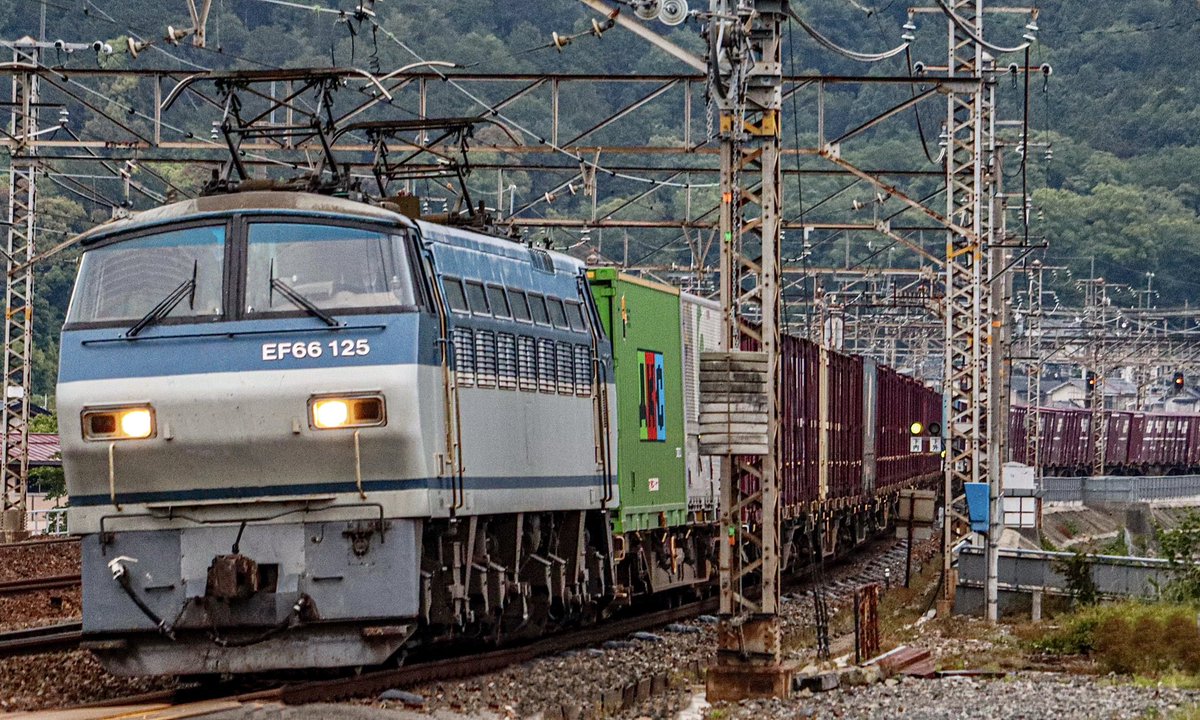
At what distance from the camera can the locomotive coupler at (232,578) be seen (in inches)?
554

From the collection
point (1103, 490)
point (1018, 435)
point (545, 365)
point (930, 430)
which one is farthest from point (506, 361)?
point (1018, 435)

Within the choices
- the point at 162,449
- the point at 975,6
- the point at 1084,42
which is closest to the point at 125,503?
the point at 162,449

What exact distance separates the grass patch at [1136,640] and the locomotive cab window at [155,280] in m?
9.18

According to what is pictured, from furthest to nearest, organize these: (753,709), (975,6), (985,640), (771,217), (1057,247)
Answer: (1057,247) → (975,6) → (985,640) → (771,217) → (753,709)

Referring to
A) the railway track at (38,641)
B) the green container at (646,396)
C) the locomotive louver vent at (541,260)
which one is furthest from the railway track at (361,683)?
the locomotive louver vent at (541,260)

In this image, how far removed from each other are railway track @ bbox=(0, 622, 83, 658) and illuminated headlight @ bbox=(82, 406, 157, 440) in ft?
7.99

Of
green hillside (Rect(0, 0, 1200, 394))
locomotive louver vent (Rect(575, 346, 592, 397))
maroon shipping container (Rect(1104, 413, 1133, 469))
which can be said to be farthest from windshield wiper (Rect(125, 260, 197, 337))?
maroon shipping container (Rect(1104, 413, 1133, 469))

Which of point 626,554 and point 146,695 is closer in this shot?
point 146,695

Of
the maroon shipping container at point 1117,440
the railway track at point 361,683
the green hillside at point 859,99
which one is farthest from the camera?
the green hillside at point 859,99

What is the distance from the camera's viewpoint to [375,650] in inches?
569

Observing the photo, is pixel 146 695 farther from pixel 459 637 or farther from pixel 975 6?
pixel 975 6

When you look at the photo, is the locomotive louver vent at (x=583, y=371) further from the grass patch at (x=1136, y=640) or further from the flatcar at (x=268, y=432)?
the grass patch at (x=1136, y=640)

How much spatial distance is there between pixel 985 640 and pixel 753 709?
24.6 ft

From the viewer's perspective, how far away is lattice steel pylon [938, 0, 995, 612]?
29109 mm
